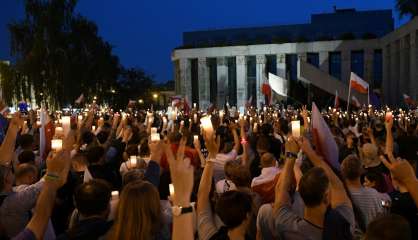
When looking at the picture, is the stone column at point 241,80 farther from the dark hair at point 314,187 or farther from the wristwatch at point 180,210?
the wristwatch at point 180,210

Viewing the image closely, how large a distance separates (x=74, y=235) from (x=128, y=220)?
0.45 m

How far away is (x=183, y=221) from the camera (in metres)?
3.39

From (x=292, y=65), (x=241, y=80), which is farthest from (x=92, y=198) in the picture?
(x=292, y=65)

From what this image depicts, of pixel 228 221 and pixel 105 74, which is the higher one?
pixel 105 74

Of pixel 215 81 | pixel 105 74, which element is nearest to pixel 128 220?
pixel 105 74

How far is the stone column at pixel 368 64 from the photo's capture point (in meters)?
47.3

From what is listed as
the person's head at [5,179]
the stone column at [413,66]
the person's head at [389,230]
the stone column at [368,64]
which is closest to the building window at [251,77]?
the stone column at [368,64]

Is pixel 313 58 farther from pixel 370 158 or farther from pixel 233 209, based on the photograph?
pixel 233 209

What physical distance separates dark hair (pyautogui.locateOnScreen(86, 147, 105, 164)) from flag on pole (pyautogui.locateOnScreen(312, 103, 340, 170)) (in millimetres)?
2579

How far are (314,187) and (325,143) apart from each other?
5.45 feet

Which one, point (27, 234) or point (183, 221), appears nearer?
point (183, 221)

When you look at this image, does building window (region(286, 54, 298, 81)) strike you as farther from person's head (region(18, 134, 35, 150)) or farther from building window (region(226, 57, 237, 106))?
person's head (region(18, 134, 35, 150))

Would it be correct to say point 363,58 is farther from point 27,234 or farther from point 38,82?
point 27,234

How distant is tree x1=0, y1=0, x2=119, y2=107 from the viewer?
132 ft
